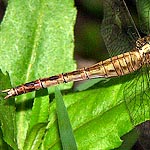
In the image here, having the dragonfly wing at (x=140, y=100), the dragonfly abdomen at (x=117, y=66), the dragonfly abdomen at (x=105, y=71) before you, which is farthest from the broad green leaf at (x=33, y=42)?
the dragonfly wing at (x=140, y=100)

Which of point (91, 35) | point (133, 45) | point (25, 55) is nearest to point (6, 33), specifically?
point (25, 55)

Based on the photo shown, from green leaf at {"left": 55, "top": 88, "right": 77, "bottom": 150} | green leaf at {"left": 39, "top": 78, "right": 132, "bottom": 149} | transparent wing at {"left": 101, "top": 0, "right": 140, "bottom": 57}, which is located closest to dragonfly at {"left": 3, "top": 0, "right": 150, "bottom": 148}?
transparent wing at {"left": 101, "top": 0, "right": 140, "bottom": 57}

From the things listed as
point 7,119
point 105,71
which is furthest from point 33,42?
point 7,119

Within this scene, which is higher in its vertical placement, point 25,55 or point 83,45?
point 25,55

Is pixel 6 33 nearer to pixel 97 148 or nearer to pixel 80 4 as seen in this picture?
pixel 97 148

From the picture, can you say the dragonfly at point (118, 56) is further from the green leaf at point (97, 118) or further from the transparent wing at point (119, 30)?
the green leaf at point (97, 118)

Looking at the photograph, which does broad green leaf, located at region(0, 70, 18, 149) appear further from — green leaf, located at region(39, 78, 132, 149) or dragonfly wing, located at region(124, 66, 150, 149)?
dragonfly wing, located at region(124, 66, 150, 149)
